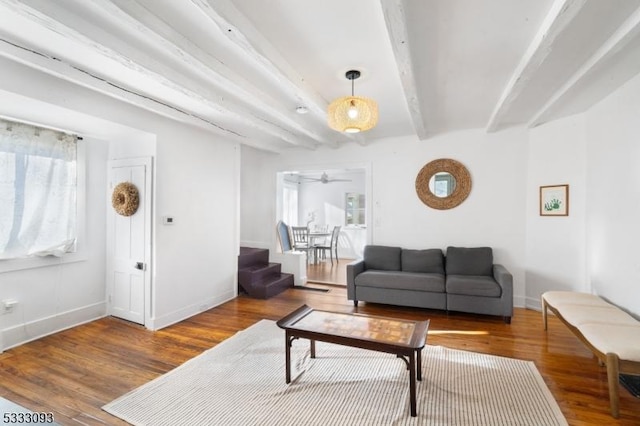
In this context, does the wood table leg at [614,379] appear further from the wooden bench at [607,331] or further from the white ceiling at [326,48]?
the white ceiling at [326,48]

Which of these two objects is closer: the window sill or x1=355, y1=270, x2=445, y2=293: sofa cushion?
the window sill

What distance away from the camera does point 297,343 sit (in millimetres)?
2973

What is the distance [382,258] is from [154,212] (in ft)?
10.3

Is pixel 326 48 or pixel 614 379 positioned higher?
pixel 326 48

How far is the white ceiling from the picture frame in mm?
1072

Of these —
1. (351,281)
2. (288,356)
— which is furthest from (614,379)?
(351,281)

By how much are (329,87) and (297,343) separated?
8.30ft

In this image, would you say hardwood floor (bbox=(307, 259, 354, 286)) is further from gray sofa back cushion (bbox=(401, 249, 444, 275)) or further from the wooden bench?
the wooden bench

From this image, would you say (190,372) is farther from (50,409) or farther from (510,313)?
(510,313)

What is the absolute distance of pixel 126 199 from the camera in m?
3.43

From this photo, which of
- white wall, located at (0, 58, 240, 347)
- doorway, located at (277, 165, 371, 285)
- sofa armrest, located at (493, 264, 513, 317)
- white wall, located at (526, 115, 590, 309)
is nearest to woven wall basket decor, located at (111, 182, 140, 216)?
white wall, located at (0, 58, 240, 347)

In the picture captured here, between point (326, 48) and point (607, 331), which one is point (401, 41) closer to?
point (326, 48)

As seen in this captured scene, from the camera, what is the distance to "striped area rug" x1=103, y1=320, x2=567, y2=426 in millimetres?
1896

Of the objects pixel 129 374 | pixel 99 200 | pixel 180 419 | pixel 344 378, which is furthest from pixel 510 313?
pixel 99 200
